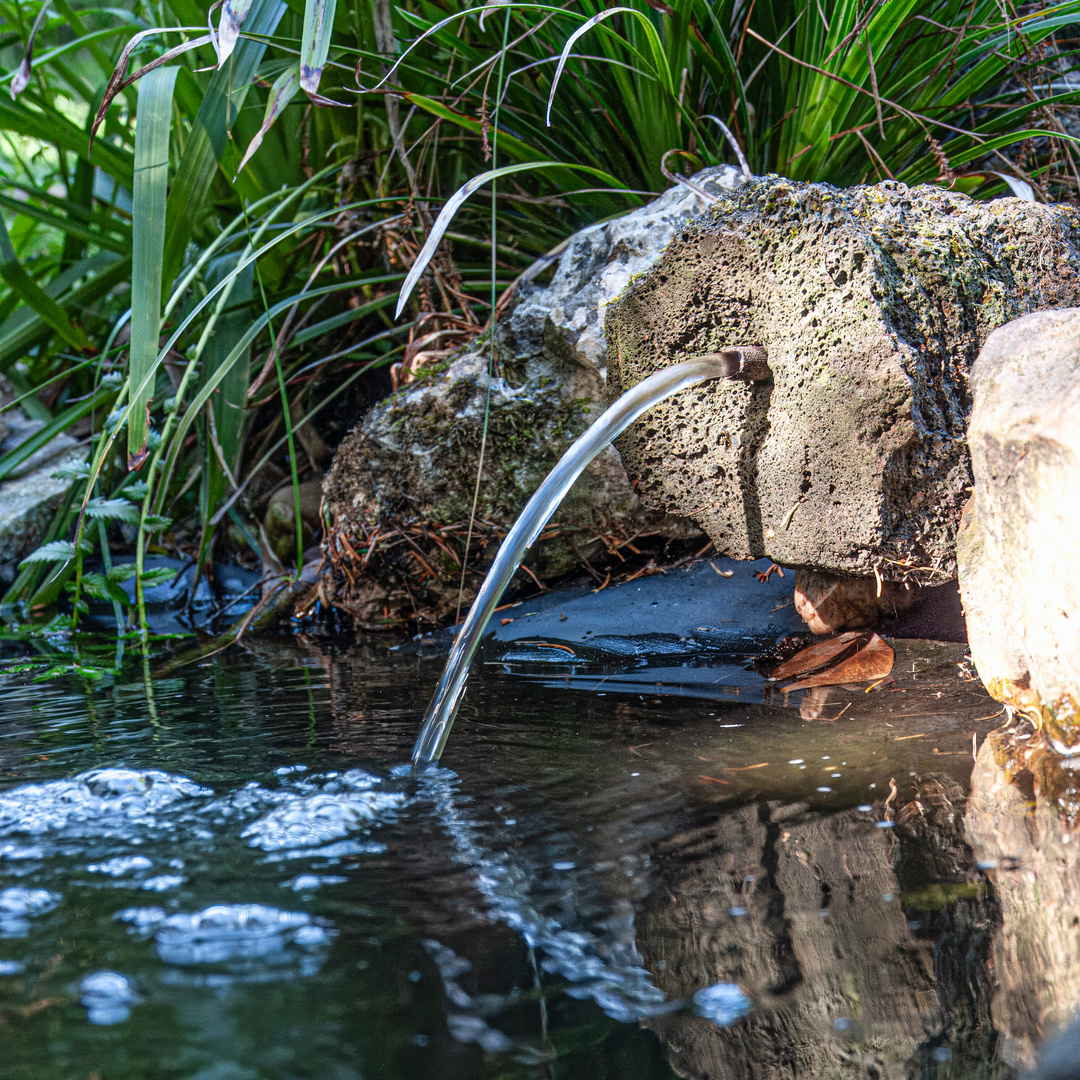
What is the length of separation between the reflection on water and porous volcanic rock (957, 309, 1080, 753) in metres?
0.11

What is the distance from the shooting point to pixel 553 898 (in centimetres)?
111

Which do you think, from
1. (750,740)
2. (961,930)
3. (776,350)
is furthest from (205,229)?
(961,930)

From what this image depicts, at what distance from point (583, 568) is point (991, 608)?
141 cm

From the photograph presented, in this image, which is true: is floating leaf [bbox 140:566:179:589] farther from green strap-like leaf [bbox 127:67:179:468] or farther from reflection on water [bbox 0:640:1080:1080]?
reflection on water [bbox 0:640:1080:1080]

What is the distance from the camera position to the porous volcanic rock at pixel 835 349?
70.9 inches

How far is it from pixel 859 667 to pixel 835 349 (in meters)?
0.68

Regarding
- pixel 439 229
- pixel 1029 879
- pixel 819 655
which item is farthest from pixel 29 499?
pixel 1029 879

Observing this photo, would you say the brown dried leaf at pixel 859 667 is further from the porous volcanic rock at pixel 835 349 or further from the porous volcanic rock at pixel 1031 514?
the porous volcanic rock at pixel 1031 514

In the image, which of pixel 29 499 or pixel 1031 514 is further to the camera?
pixel 29 499

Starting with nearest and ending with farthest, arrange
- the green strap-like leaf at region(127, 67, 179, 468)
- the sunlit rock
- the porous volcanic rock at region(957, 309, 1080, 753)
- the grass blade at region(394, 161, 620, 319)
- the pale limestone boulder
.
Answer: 1. the sunlit rock
2. the porous volcanic rock at region(957, 309, 1080, 753)
3. the grass blade at region(394, 161, 620, 319)
4. the green strap-like leaf at region(127, 67, 179, 468)
5. the pale limestone boulder

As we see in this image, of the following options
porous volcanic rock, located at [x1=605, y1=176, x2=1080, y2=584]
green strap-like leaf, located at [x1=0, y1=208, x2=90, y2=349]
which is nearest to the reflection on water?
porous volcanic rock, located at [x1=605, y1=176, x2=1080, y2=584]

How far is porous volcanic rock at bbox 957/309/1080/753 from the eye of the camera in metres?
1.33

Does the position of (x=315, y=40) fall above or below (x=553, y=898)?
above

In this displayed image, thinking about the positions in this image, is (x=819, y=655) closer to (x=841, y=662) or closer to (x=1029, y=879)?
(x=841, y=662)
